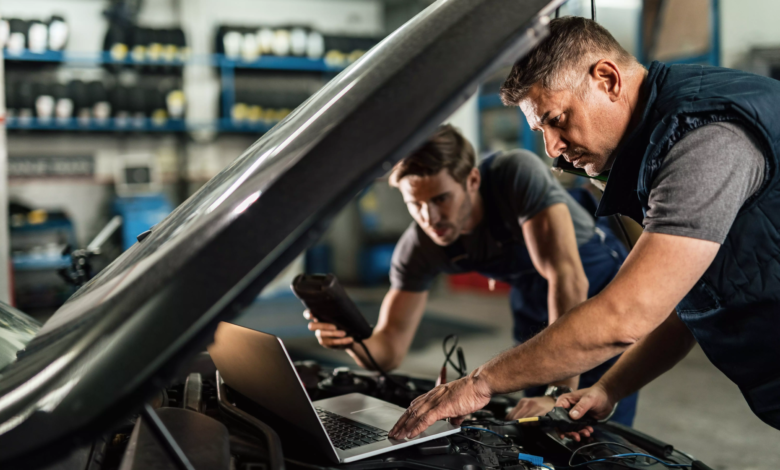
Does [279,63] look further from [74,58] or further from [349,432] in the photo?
[349,432]

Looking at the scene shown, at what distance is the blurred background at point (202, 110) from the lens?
5.51 meters

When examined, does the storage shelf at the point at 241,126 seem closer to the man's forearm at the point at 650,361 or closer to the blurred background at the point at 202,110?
the blurred background at the point at 202,110

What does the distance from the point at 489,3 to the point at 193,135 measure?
7.15 m

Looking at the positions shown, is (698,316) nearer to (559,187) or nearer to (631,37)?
(559,187)

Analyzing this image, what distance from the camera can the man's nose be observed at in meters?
1.03

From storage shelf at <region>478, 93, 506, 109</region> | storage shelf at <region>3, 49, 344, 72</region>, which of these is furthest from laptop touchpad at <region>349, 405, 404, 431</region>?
storage shelf at <region>478, 93, 506, 109</region>

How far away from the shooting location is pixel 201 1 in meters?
7.37

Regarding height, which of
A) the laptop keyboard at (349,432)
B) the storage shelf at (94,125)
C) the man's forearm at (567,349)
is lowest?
the storage shelf at (94,125)

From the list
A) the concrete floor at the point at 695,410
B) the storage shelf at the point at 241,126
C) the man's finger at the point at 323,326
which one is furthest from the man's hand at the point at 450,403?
the storage shelf at the point at 241,126

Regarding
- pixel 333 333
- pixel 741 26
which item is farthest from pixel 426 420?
pixel 741 26

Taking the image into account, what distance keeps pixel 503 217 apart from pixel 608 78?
3.37 feet

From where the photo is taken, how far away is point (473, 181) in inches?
78.0

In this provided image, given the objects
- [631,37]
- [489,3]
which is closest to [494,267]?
[489,3]

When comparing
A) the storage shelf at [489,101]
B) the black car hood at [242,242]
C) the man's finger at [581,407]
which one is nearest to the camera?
the black car hood at [242,242]
